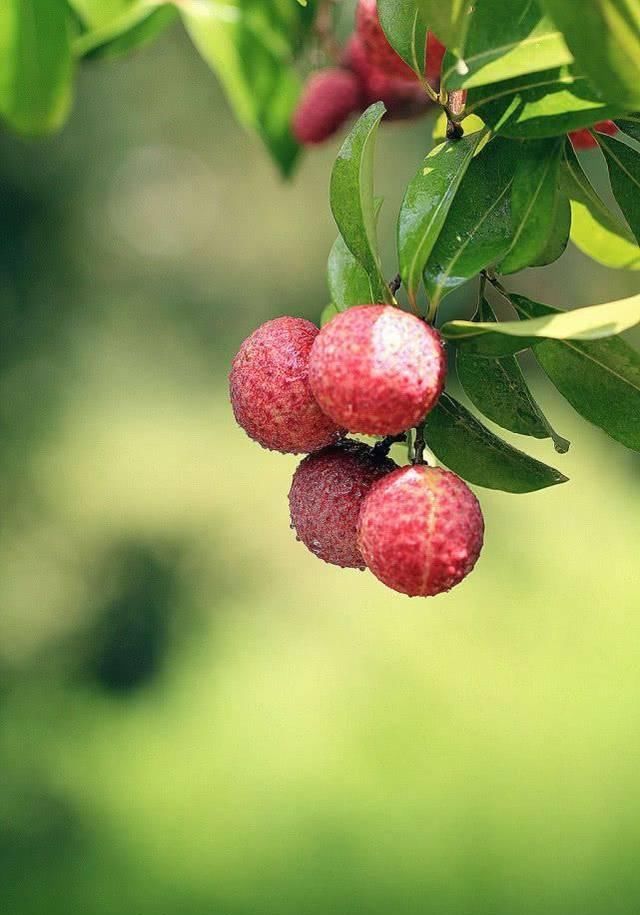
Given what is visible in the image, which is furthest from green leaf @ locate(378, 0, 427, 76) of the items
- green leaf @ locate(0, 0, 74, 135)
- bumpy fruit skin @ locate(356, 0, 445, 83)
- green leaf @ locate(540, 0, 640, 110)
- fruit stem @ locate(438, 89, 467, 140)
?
green leaf @ locate(0, 0, 74, 135)

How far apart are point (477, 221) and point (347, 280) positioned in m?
0.11

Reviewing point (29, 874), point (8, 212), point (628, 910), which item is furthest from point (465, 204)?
point (8, 212)

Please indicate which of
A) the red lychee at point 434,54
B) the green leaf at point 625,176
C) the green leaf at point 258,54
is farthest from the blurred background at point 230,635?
the green leaf at point 625,176

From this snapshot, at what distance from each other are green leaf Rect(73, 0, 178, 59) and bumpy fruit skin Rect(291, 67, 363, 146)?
0.83 ft

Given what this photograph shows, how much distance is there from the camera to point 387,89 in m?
1.72

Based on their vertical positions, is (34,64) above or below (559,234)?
above

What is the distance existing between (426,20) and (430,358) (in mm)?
203

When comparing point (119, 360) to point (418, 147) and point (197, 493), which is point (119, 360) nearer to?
point (197, 493)

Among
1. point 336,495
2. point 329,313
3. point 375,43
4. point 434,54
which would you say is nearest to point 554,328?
point 336,495

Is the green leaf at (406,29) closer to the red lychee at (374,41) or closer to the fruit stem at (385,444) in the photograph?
the fruit stem at (385,444)

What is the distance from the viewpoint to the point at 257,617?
212 inches

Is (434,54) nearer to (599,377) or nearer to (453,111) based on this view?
(453,111)

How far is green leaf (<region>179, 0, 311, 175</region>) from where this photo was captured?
62.2 inches

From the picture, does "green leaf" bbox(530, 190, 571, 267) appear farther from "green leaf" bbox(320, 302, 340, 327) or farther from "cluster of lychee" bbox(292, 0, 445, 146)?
"cluster of lychee" bbox(292, 0, 445, 146)
